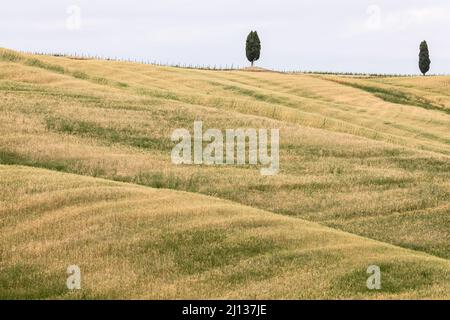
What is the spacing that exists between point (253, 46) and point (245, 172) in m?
90.0

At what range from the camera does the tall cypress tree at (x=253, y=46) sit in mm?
127125

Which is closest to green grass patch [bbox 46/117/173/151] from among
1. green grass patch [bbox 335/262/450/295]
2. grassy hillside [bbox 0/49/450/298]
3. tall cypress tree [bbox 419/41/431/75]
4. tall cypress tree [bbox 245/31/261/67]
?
grassy hillside [bbox 0/49/450/298]

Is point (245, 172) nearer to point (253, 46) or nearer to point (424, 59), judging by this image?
point (253, 46)

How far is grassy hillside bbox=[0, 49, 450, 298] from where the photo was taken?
23484 mm

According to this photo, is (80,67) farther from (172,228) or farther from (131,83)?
(172,228)

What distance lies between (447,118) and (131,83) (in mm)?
32258

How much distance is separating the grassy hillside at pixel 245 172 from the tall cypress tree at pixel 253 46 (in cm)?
5134

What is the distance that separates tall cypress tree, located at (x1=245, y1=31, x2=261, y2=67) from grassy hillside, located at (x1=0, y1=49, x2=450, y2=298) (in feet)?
168

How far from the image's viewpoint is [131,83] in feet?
240

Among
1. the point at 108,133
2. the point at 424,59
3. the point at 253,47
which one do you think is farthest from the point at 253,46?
the point at 108,133

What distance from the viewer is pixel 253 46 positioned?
127188 millimetres

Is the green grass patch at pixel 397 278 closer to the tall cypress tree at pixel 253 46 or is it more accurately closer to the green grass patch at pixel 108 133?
the green grass patch at pixel 108 133

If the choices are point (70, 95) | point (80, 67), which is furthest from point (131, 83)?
point (70, 95)

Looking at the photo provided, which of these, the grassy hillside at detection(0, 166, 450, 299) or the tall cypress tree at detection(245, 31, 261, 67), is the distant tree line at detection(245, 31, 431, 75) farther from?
the grassy hillside at detection(0, 166, 450, 299)
